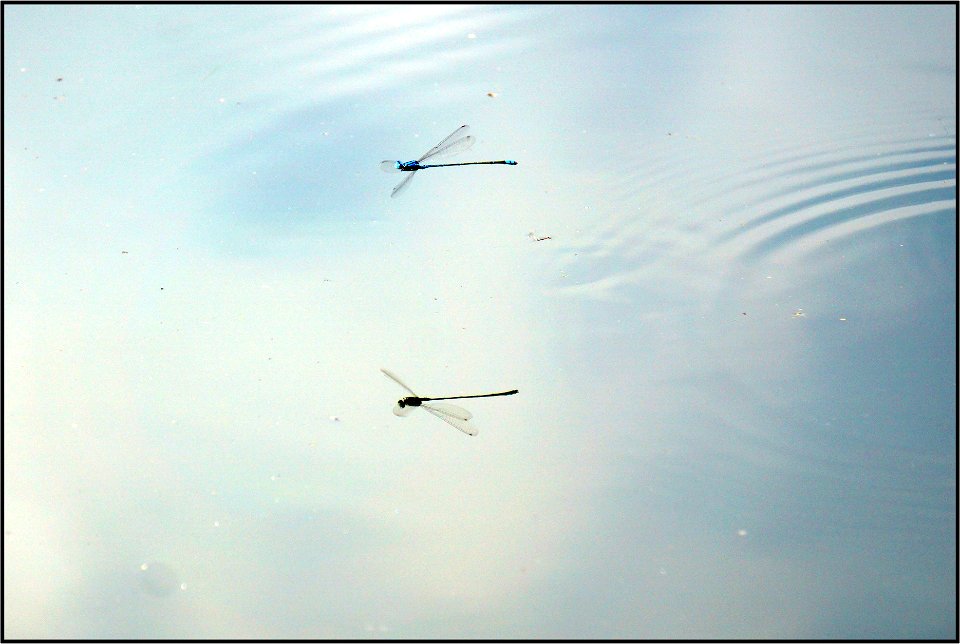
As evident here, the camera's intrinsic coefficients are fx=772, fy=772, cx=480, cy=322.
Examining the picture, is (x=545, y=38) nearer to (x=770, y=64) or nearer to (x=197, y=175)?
(x=770, y=64)

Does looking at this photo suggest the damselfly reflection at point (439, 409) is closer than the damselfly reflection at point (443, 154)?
Yes

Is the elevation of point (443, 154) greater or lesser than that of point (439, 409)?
greater

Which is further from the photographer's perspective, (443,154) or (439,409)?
(443,154)

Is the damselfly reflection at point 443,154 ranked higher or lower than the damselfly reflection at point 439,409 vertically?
higher

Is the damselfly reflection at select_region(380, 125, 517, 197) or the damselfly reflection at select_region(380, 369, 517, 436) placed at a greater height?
the damselfly reflection at select_region(380, 125, 517, 197)

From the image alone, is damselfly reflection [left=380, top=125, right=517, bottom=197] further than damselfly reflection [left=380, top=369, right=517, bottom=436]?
Yes
